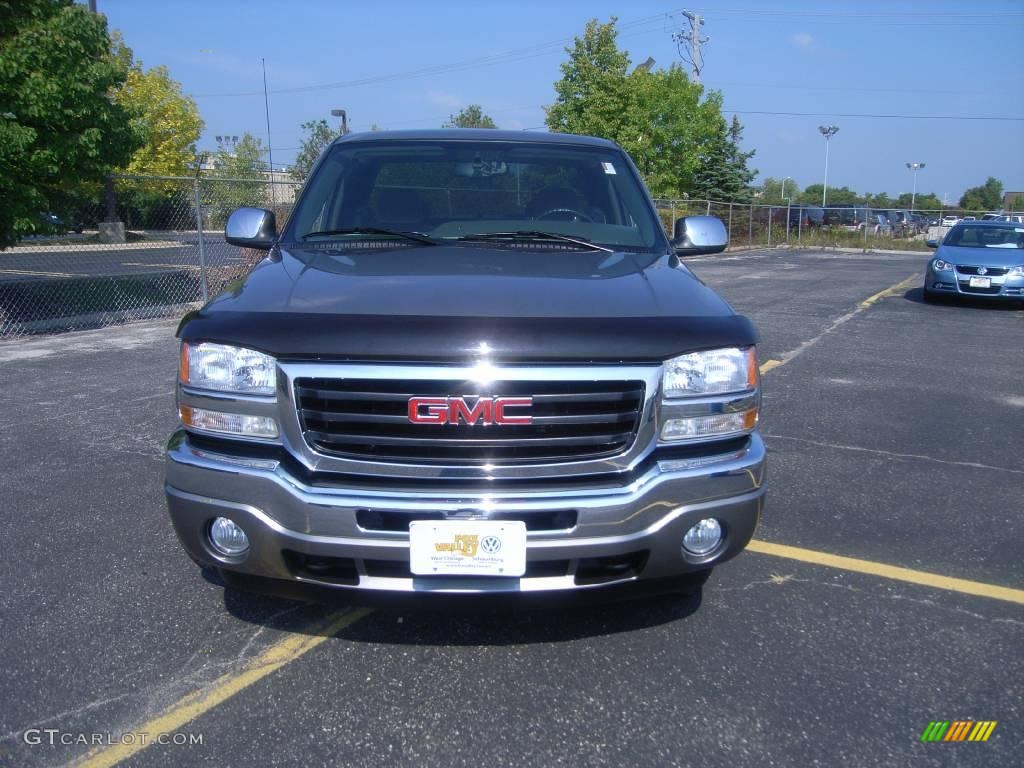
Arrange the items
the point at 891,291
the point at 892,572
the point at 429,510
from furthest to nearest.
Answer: the point at 891,291 < the point at 892,572 < the point at 429,510

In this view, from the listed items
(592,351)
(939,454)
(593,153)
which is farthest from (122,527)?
(939,454)

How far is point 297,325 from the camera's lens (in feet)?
8.34

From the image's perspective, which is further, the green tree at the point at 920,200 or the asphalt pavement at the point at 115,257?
the green tree at the point at 920,200

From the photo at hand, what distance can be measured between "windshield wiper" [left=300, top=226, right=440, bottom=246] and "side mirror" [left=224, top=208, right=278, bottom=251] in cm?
36

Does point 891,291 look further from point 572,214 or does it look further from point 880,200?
point 880,200

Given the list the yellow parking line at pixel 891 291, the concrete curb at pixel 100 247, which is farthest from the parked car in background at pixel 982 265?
the concrete curb at pixel 100 247

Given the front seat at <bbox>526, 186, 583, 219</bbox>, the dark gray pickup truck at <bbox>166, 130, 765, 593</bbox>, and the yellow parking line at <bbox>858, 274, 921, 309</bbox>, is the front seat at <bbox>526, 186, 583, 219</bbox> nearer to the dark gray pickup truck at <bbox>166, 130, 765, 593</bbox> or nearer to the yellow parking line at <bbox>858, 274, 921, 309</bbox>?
the dark gray pickup truck at <bbox>166, 130, 765, 593</bbox>

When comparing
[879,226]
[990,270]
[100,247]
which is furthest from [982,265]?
[879,226]

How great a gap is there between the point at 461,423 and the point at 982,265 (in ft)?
44.8

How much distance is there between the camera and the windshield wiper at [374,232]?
3594 millimetres

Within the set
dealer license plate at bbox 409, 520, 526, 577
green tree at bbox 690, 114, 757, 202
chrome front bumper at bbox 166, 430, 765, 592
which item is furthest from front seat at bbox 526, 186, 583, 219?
green tree at bbox 690, 114, 757, 202

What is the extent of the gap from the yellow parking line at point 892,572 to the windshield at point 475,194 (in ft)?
4.96

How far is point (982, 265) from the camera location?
1349 centimetres

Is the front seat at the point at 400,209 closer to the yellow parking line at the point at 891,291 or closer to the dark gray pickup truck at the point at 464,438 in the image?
the dark gray pickup truck at the point at 464,438
